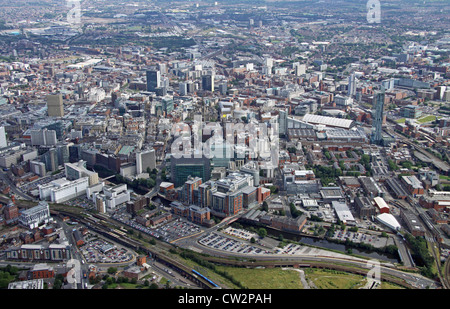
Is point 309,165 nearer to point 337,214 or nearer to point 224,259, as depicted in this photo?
point 337,214

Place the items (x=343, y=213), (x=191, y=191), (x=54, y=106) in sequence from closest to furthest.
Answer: (x=343, y=213), (x=191, y=191), (x=54, y=106)

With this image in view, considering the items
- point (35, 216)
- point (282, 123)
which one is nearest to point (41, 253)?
point (35, 216)

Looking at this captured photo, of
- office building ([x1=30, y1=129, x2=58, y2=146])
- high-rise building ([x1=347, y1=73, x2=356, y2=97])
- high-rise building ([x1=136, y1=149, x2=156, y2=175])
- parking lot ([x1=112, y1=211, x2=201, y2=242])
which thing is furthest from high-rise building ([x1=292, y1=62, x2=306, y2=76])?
parking lot ([x1=112, y1=211, x2=201, y2=242])

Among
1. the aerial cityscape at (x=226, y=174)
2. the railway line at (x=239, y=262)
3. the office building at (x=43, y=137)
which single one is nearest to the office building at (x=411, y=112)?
the aerial cityscape at (x=226, y=174)

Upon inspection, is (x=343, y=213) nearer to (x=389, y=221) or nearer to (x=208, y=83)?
(x=389, y=221)
